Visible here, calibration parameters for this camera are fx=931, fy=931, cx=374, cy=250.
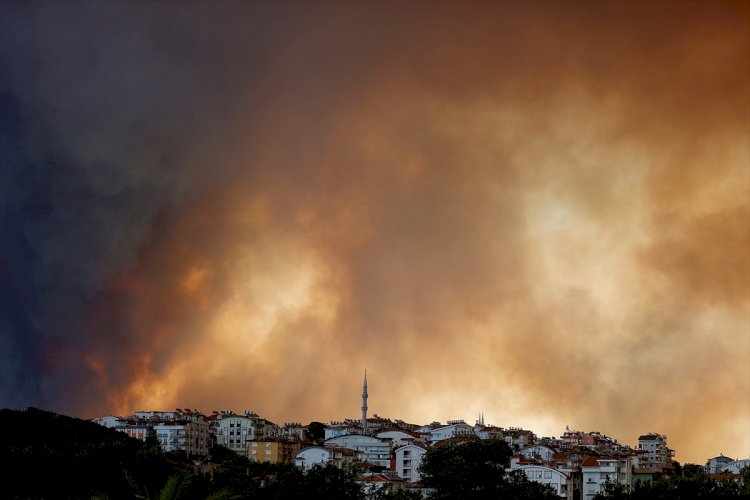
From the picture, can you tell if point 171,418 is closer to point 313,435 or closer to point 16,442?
point 313,435

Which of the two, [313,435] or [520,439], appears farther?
[313,435]

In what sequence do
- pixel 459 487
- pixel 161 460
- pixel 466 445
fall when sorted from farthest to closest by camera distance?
pixel 466 445
pixel 459 487
pixel 161 460

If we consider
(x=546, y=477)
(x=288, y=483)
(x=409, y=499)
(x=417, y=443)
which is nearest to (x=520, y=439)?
(x=417, y=443)

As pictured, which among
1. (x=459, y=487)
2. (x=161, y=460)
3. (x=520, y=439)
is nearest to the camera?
(x=161, y=460)

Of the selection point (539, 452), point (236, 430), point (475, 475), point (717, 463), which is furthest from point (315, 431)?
point (475, 475)

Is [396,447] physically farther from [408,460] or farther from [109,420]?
[109,420]

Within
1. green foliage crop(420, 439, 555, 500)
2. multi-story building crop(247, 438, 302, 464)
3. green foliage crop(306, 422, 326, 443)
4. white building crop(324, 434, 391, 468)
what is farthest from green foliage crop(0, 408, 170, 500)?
green foliage crop(306, 422, 326, 443)

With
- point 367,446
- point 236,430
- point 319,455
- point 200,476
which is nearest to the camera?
point 200,476

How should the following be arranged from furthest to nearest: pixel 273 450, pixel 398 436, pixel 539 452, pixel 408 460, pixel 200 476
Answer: pixel 398 436 → pixel 273 450 → pixel 539 452 → pixel 408 460 → pixel 200 476
